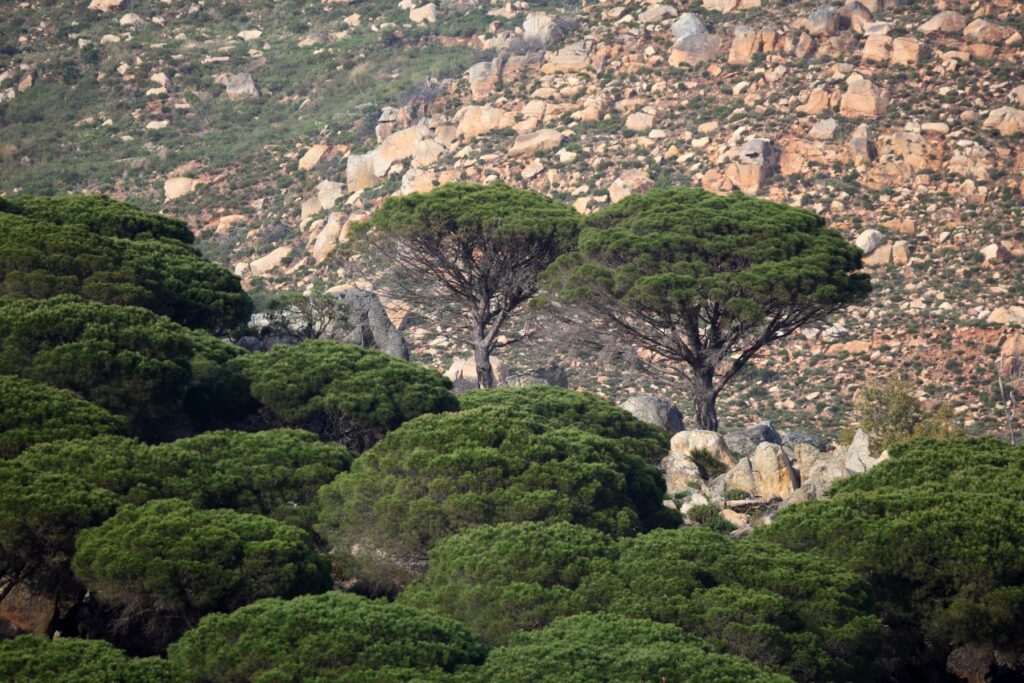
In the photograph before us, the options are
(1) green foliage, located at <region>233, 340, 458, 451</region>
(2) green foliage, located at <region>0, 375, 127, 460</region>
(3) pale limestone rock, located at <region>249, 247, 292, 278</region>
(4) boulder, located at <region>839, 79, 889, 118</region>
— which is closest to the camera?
(2) green foliage, located at <region>0, 375, 127, 460</region>

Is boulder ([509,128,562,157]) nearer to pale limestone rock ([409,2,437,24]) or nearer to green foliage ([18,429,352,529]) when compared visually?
pale limestone rock ([409,2,437,24])

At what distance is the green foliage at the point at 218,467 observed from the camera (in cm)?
2967

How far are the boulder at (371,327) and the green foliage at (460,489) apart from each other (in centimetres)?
1622

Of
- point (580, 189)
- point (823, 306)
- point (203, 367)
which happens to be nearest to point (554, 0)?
point (580, 189)

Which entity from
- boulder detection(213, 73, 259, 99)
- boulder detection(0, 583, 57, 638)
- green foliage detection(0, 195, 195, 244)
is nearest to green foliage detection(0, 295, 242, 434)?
boulder detection(0, 583, 57, 638)

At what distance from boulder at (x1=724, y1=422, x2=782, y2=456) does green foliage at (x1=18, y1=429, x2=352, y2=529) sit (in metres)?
12.9

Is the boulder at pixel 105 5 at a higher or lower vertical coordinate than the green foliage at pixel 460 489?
lower

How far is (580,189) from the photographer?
69.4 metres

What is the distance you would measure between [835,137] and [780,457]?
1180 inches

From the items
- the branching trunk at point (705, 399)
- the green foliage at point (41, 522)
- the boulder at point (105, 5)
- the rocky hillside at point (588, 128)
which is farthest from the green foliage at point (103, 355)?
the boulder at point (105, 5)

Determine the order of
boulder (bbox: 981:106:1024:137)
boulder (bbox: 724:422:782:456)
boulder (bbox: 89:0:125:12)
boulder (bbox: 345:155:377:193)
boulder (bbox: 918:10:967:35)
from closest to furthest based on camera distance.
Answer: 1. boulder (bbox: 724:422:782:456)
2. boulder (bbox: 981:106:1024:137)
3. boulder (bbox: 918:10:967:35)
4. boulder (bbox: 345:155:377:193)
5. boulder (bbox: 89:0:125:12)

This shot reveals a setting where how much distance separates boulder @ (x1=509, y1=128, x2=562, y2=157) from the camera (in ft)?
239

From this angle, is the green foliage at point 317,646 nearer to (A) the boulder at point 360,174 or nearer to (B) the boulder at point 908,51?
(B) the boulder at point 908,51

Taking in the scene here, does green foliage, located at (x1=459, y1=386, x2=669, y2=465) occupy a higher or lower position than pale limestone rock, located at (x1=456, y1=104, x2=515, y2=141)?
higher
